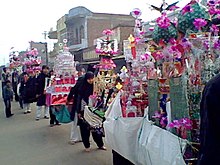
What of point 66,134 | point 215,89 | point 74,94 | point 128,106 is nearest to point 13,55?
point 66,134

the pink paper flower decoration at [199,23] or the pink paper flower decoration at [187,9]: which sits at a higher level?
the pink paper flower decoration at [187,9]

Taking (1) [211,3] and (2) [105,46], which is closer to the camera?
(1) [211,3]

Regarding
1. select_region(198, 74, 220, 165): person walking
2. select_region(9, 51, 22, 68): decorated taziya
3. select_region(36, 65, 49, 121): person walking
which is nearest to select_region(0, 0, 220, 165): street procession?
select_region(198, 74, 220, 165): person walking

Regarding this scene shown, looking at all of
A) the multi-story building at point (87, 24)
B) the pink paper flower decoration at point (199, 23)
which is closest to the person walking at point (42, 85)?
the pink paper flower decoration at point (199, 23)

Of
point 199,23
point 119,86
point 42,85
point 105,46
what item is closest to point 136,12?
point 119,86

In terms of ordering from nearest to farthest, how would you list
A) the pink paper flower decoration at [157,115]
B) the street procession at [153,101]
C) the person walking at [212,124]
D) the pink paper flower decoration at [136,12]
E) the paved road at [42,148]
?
1. the person walking at [212,124]
2. the street procession at [153,101]
3. the pink paper flower decoration at [157,115]
4. the pink paper flower decoration at [136,12]
5. the paved road at [42,148]

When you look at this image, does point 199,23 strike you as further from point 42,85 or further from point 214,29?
point 42,85

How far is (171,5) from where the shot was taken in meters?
3.69

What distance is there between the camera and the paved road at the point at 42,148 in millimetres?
5910

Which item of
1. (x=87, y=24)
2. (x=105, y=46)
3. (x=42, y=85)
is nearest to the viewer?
(x=105, y=46)

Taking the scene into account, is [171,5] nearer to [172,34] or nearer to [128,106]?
[172,34]

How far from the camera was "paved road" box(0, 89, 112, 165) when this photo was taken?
19.4ft

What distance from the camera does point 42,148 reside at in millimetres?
6984

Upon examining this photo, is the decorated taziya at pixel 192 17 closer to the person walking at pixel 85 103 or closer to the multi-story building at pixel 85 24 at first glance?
the person walking at pixel 85 103
